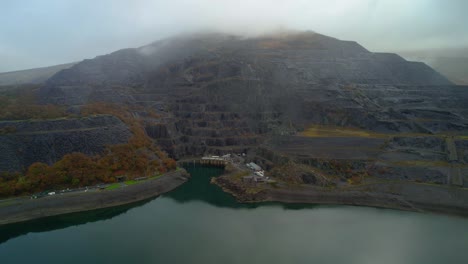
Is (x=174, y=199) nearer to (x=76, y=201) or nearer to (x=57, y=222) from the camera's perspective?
(x=76, y=201)

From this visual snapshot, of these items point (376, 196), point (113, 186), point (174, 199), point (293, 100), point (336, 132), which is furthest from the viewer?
point (293, 100)

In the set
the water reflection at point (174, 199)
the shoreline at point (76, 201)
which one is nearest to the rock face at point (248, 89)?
the water reflection at point (174, 199)

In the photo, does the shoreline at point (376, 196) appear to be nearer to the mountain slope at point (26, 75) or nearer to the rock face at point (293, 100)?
the rock face at point (293, 100)

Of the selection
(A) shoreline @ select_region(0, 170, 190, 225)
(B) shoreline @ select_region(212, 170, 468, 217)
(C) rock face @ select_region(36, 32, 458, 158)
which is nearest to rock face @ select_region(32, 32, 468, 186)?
(C) rock face @ select_region(36, 32, 458, 158)

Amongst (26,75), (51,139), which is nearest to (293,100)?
(51,139)

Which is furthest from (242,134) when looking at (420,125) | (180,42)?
(180,42)

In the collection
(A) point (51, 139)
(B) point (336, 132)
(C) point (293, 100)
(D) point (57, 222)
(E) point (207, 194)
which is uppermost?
(C) point (293, 100)

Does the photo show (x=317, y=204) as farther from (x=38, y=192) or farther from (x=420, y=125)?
(x=38, y=192)

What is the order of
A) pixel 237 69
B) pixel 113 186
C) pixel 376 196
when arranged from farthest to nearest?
1. pixel 237 69
2. pixel 113 186
3. pixel 376 196
